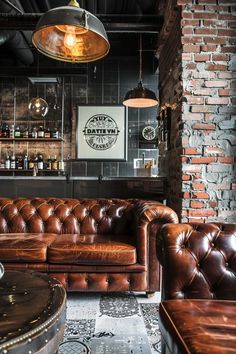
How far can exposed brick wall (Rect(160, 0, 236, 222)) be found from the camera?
3.17 m

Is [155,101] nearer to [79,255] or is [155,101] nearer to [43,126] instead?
[79,255]

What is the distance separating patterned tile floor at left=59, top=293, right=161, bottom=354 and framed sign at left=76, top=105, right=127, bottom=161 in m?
4.24

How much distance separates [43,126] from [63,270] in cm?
477

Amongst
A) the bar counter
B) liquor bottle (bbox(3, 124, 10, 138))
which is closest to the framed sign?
liquor bottle (bbox(3, 124, 10, 138))

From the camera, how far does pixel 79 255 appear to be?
2656 mm

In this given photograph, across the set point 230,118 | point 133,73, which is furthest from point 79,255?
point 133,73

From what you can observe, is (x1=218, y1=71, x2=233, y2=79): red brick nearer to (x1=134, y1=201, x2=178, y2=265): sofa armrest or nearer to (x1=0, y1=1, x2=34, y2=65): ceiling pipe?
(x1=134, y1=201, x2=178, y2=265): sofa armrest

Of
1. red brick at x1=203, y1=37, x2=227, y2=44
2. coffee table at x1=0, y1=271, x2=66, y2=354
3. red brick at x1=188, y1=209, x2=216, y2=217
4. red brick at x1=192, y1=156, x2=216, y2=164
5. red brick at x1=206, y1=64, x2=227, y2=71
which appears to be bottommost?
coffee table at x1=0, y1=271, x2=66, y2=354

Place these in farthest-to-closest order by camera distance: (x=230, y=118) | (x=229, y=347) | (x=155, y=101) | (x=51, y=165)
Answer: (x=51, y=165) < (x=155, y=101) < (x=230, y=118) < (x=229, y=347)

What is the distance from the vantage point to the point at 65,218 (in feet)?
11.1

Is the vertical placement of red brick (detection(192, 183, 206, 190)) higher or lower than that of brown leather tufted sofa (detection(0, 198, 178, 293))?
higher

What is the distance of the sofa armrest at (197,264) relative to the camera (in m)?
1.65

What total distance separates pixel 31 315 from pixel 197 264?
927 millimetres

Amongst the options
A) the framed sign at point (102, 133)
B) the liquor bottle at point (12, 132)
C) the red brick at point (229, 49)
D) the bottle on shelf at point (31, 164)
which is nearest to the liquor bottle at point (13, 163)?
the bottle on shelf at point (31, 164)
